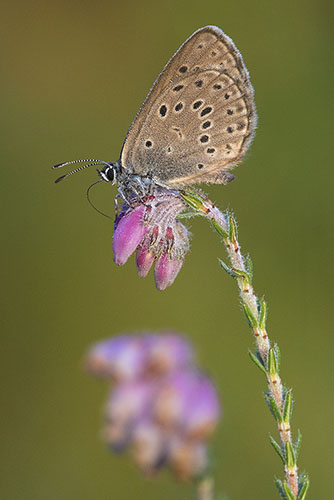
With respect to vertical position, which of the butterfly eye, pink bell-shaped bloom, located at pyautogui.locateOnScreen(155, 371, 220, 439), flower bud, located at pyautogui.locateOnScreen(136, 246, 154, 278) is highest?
the butterfly eye

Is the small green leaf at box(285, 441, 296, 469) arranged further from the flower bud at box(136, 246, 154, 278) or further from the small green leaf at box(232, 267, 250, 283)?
the flower bud at box(136, 246, 154, 278)

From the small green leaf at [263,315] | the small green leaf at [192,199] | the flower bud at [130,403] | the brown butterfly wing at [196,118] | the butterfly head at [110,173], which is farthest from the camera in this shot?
the flower bud at [130,403]

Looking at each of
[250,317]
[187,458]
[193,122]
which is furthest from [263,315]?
[187,458]

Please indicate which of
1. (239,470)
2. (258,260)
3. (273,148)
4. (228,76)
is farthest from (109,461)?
(228,76)

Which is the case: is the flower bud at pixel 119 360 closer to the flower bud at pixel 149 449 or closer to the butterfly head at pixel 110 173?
the flower bud at pixel 149 449

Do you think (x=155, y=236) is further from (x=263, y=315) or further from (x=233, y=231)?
(x=263, y=315)

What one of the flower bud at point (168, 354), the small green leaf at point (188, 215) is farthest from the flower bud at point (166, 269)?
the flower bud at point (168, 354)

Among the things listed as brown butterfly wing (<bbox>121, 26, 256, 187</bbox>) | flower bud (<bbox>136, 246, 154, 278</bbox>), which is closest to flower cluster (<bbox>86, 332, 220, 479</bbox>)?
flower bud (<bbox>136, 246, 154, 278</bbox>)
